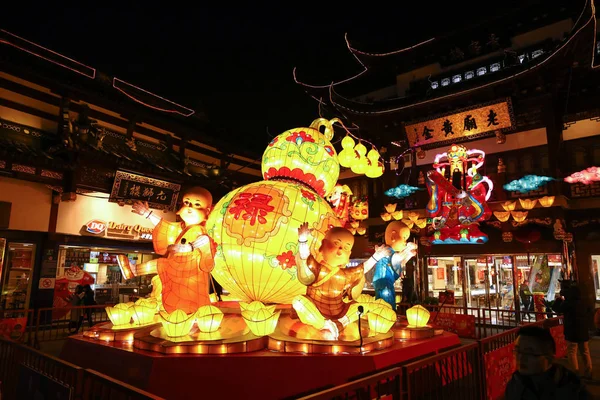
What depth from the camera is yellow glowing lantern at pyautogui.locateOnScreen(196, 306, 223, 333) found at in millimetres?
4973

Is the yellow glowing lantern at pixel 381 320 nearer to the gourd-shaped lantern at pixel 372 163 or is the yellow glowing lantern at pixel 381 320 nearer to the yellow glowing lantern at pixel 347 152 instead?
the yellow glowing lantern at pixel 347 152

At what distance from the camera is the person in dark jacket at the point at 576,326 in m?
6.77

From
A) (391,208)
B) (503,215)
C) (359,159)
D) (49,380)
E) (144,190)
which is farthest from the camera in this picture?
(144,190)

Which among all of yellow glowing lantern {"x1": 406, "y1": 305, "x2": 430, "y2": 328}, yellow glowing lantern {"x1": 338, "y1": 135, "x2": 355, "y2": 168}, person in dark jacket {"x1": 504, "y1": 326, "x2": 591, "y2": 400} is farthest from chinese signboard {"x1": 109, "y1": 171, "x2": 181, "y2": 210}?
person in dark jacket {"x1": 504, "y1": 326, "x2": 591, "y2": 400}

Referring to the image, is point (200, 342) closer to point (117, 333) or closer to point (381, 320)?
point (117, 333)

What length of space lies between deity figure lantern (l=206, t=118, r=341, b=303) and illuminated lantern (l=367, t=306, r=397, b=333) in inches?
45.9

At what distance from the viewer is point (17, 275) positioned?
11.4m

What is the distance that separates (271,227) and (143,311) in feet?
7.50

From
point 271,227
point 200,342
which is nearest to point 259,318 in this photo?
point 200,342

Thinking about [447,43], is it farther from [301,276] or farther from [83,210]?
[83,210]

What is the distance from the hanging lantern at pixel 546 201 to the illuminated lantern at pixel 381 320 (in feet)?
27.3

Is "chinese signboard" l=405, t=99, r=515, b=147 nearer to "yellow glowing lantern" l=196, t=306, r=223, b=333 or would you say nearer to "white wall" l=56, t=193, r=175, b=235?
"white wall" l=56, t=193, r=175, b=235

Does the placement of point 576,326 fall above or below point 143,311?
below

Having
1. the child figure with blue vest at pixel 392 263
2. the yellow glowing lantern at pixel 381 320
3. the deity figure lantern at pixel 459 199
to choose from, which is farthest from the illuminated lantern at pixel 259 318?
the deity figure lantern at pixel 459 199
